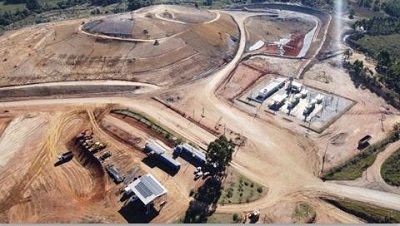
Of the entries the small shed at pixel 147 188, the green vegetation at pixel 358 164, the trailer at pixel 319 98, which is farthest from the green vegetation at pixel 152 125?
the trailer at pixel 319 98

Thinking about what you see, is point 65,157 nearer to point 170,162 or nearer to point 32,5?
point 170,162

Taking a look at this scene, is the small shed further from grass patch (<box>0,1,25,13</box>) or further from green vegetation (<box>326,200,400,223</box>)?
grass patch (<box>0,1,25,13</box>)

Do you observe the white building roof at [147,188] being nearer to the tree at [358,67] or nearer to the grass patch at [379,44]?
the tree at [358,67]

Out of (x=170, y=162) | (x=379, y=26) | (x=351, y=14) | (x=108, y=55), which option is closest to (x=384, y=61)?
(x=379, y=26)

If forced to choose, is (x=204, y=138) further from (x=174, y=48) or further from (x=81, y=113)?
(x=174, y=48)

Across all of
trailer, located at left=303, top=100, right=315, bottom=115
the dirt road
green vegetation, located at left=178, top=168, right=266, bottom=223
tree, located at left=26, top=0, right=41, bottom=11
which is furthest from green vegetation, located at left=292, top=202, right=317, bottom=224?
tree, located at left=26, top=0, right=41, bottom=11

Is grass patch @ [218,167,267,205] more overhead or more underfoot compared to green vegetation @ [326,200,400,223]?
more overhead
